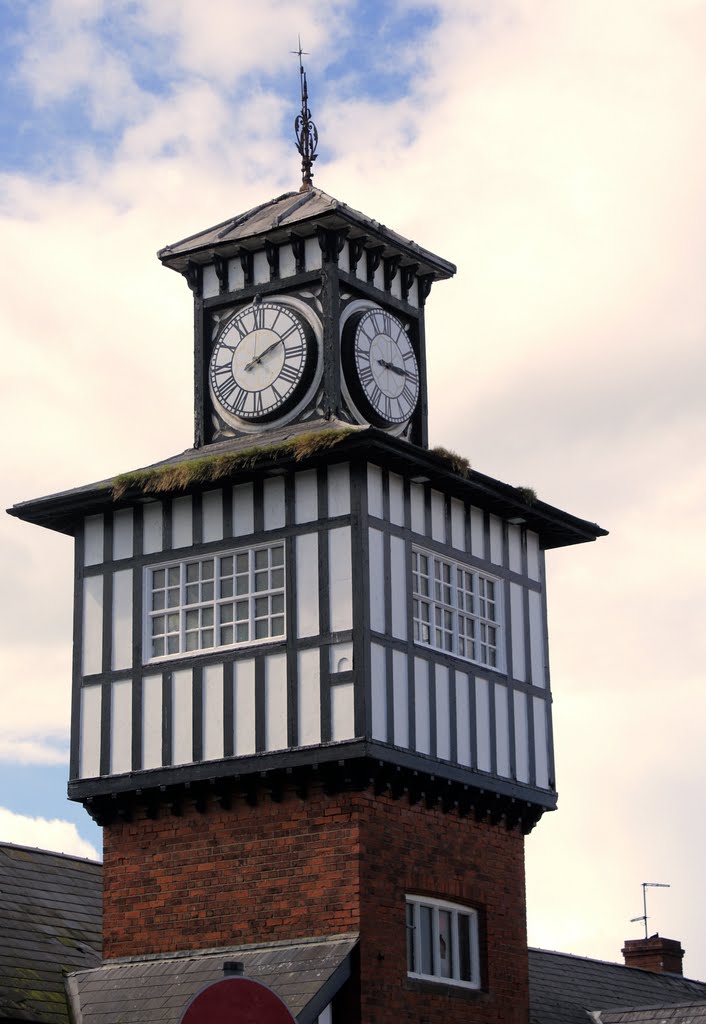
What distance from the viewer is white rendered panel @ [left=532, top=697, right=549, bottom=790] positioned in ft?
79.1

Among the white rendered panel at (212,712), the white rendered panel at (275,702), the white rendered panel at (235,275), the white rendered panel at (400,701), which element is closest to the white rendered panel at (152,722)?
the white rendered panel at (212,712)

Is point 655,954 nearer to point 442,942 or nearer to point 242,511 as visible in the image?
point 442,942

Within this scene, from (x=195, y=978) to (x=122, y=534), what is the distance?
6237 millimetres

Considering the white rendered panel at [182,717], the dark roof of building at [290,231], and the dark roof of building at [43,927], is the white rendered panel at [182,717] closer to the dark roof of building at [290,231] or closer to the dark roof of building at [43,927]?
the dark roof of building at [43,927]

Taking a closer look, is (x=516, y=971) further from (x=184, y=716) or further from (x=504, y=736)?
(x=184, y=716)

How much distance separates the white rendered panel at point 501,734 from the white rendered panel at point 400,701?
2102 mm

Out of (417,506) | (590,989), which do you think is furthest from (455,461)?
(590,989)

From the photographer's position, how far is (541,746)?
2427cm

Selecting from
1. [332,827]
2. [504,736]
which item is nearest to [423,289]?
[504,736]

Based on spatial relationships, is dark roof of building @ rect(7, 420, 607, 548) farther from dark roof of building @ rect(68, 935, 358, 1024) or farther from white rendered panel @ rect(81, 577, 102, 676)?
dark roof of building @ rect(68, 935, 358, 1024)

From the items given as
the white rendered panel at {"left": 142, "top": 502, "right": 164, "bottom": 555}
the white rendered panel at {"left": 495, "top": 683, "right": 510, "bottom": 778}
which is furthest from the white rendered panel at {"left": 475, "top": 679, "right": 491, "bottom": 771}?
the white rendered panel at {"left": 142, "top": 502, "right": 164, "bottom": 555}

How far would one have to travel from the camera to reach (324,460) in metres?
22.1

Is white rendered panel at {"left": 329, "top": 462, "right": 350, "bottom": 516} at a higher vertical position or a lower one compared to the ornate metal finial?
lower

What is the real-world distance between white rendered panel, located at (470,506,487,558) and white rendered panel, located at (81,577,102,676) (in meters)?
5.23
